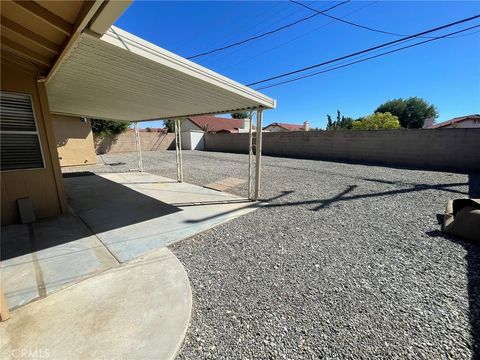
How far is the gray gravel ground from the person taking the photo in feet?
5.72

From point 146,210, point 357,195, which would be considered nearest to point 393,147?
point 357,195

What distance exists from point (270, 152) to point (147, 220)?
13994 millimetres

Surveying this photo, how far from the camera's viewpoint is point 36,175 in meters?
4.17

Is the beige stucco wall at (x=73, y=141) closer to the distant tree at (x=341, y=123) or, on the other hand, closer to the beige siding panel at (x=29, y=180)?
the beige siding panel at (x=29, y=180)

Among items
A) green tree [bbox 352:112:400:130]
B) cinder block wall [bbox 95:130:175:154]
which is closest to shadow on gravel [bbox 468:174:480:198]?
green tree [bbox 352:112:400:130]

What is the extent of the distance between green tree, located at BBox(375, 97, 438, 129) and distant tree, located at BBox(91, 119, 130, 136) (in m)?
38.4

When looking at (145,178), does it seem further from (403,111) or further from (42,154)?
(403,111)

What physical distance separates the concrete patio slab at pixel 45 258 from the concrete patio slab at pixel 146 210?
23 centimetres

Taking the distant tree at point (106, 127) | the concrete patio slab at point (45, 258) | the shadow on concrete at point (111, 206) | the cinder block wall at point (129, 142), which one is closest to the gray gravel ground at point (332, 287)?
the concrete patio slab at point (45, 258)

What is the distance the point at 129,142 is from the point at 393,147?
798 inches

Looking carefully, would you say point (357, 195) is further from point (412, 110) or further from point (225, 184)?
point (412, 110)

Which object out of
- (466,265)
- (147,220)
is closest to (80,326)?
(147,220)

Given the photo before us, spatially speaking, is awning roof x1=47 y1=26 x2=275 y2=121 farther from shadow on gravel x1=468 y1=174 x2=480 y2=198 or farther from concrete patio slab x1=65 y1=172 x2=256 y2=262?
shadow on gravel x1=468 y1=174 x2=480 y2=198

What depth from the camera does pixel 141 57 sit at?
8.61 ft
